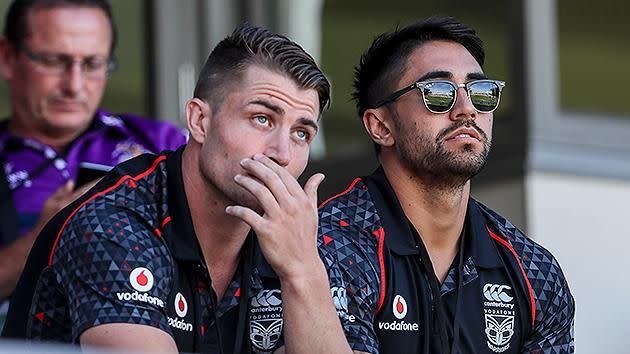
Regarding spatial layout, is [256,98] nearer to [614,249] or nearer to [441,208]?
[441,208]

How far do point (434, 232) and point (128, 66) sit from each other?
3.57 m

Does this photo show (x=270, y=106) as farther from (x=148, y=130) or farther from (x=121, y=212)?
(x=148, y=130)

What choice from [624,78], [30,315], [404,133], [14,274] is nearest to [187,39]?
[624,78]

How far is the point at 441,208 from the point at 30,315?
120 centimetres

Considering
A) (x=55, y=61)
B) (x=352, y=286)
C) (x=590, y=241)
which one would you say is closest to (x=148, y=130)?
(x=55, y=61)

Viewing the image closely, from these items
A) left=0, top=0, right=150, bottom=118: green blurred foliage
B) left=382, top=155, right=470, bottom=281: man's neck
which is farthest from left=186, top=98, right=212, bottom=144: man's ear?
left=0, top=0, right=150, bottom=118: green blurred foliage

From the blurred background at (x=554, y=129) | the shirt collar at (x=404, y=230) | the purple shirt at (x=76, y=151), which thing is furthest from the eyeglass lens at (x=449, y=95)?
the blurred background at (x=554, y=129)

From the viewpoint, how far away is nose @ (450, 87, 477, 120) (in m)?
3.95

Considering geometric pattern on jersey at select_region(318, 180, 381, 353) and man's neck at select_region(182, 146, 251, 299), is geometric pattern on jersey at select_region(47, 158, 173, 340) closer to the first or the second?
man's neck at select_region(182, 146, 251, 299)

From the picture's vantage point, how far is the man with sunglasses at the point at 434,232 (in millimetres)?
3805

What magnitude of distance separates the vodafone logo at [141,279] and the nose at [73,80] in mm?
1687

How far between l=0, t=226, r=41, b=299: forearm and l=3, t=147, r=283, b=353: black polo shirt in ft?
2.76

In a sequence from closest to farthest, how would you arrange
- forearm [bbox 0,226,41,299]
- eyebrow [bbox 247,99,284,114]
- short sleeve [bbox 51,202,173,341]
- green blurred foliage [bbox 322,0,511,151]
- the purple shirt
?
short sleeve [bbox 51,202,173,341]
eyebrow [bbox 247,99,284,114]
forearm [bbox 0,226,41,299]
the purple shirt
green blurred foliage [bbox 322,0,511,151]

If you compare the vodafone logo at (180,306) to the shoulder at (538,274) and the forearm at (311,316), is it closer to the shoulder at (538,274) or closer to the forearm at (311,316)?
the forearm at (311,316)
